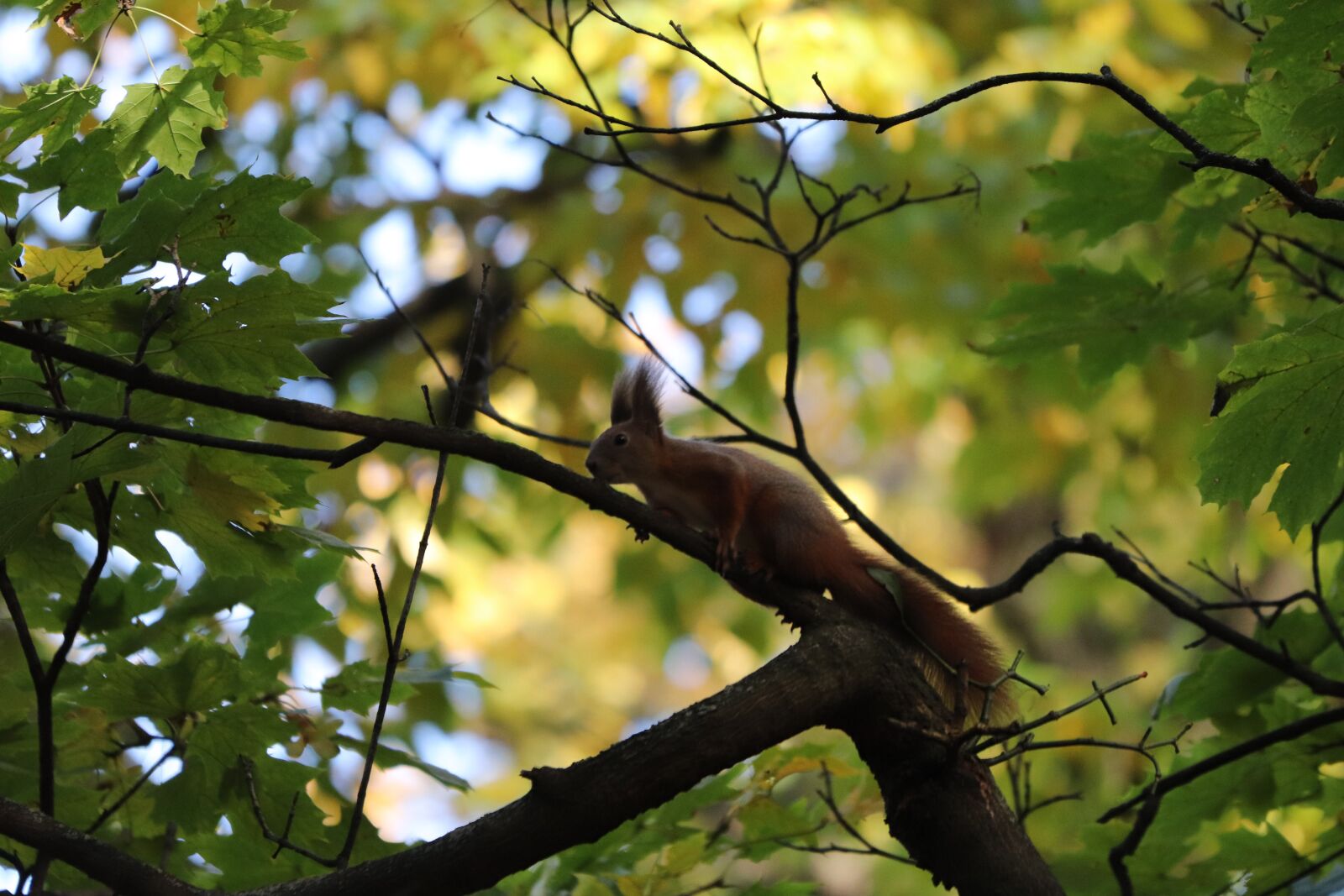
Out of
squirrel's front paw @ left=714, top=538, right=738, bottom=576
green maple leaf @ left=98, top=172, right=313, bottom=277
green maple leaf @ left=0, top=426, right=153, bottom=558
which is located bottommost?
green maple leaf @ left=0, top=426, right=153, bottom=558

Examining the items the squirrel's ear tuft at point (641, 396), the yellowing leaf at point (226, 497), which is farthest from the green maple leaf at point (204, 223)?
the squirrel's ear tuft at point (641, 396)

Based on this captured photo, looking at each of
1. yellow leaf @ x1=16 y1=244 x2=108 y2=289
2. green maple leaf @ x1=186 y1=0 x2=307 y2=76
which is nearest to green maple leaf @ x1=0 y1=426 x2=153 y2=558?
yellow leaf @ x1=16 y1=244 x2=108 y2=289

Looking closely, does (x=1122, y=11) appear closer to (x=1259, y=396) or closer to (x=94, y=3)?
(x=1259, y=396)

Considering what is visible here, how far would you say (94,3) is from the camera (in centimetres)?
202

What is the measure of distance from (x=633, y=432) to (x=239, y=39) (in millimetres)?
1861

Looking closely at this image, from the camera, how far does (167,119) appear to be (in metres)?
2.09

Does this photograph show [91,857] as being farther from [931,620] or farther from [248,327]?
[931,620]

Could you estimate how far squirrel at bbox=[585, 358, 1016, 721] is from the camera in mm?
2844

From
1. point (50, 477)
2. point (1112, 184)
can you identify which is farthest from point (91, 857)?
point (1112, 184)

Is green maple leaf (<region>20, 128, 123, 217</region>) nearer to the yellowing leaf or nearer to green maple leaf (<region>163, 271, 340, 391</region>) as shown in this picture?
green maple leaf (<region>163, 271, 340, 391</region>)

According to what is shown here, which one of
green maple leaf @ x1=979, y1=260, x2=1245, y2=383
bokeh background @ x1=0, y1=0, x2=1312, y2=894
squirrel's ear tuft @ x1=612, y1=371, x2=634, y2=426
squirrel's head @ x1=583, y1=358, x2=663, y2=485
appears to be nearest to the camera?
green maple leaf @ x1=979, y1=260, x2=1245, y2=383

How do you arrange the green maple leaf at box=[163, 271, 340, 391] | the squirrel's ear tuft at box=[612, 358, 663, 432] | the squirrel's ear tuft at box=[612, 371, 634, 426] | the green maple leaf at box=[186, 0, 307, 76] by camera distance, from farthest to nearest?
the squirrel's ear tuft at box=[612, 371, 634, 426], the squirrel's ear tuft at box=[612, 358, 663, 432], the green maple leaf at box=[186, 0, 307, 76], the green maple leaf at box=[163, 271, 340, 391]

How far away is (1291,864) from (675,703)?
12.6 metres

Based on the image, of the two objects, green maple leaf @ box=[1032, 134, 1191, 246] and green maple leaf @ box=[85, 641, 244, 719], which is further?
green maple leaf @ box=[1032, 134, 1191, 246]
